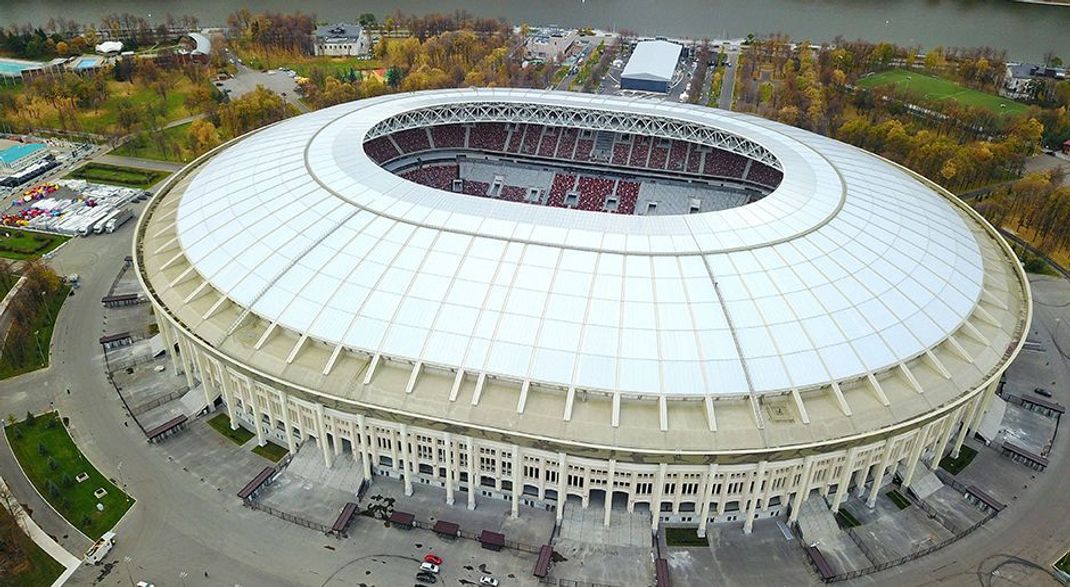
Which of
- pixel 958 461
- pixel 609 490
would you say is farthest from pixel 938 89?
pixel 609 490

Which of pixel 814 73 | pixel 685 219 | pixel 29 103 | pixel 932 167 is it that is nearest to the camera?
pixel 685 219

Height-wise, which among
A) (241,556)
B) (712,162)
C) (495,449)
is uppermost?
(712,162)

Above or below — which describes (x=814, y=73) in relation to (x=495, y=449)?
above

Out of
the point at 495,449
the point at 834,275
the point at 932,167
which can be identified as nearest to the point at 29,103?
the point at 495,449

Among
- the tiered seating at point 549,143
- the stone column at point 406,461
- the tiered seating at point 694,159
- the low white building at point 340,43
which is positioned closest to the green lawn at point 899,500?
the stone column at point 406,461

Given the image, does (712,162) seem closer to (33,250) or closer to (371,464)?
(371,464)

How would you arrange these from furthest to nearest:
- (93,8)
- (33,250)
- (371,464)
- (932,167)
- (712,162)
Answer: (93,8) < (932,167) < (712,162) < (33,250) < (371,464)

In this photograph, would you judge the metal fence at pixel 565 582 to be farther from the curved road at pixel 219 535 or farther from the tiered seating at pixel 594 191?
the tiered seating at pixel 594 191
